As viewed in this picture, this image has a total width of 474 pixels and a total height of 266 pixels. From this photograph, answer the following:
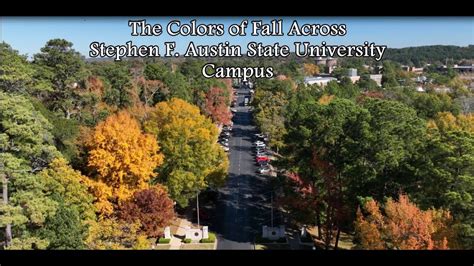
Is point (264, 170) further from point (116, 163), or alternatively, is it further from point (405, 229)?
point (405, 229)

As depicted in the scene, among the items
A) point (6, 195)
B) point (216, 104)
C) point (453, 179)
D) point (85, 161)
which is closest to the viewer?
point (6, 195)

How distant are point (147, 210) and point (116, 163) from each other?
4.14 ft

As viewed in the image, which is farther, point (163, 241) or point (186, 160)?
point (186, 160)

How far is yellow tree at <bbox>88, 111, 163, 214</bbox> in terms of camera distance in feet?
34.2

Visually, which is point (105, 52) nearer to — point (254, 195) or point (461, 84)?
point (254, 195)

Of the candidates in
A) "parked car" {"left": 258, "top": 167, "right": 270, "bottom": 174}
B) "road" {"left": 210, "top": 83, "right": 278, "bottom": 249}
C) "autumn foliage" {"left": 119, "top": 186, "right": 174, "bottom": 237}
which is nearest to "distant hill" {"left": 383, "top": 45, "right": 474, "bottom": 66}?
"road" {"left": 210, "top": 83, "right": 278, "bottom": 249}

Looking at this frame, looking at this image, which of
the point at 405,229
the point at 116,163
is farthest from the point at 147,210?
the point at 405,229

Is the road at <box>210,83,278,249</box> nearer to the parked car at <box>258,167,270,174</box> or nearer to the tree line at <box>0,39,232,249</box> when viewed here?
the parked car at <box>258,167,270,174</box>

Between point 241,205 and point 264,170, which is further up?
point 264,170

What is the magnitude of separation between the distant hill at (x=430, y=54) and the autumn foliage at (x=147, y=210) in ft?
77.2

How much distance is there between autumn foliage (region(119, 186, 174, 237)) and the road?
64.2 inches

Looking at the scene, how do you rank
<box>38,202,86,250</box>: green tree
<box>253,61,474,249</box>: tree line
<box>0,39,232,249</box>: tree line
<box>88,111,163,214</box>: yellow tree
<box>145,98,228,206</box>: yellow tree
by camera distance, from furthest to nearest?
<box>145,98,228,206</box>: yellow tree < <box>88,111,163,214</box>: yellow tree < <box>38,202,86,250</box>: green tree < <box>0,39,232,249</box>: tree line < <box>253,61,474,249</box>: tree line

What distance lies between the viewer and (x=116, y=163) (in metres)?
10.6

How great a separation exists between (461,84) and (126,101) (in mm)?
18037
